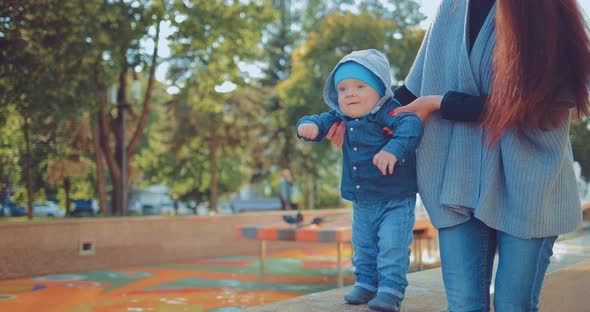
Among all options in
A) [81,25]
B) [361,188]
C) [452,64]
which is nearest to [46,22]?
[81,25]

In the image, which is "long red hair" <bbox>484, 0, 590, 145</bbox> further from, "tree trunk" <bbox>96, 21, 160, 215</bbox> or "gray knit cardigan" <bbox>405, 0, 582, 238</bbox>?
"tree trunk" <bbox>96, 21, 160, 215</bbox>

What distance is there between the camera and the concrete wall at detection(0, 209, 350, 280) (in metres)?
8.67

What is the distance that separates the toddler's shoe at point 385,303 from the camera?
2.63m

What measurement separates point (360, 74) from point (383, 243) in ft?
2.45

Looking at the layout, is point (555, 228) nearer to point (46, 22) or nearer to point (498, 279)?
point (498, 279)

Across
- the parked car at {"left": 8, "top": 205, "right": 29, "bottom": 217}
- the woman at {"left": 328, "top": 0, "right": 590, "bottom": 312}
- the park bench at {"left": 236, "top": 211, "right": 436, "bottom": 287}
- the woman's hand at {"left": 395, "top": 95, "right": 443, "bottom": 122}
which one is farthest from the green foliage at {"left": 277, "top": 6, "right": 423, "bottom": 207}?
the woman at {"left": 328, "top": 0, "right": 590, "bottom": 312}

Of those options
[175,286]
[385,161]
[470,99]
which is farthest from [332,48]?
[470,99]

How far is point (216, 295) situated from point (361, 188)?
421 centimetres

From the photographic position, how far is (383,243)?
2.80 m

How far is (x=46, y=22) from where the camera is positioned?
9695 mm

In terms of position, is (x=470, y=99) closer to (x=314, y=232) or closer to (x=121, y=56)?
(x=314, y=232)

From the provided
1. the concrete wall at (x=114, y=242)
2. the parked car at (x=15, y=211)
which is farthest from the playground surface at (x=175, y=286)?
the parked car at (x=15, y=211)

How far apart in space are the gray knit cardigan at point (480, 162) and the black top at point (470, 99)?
0.03m

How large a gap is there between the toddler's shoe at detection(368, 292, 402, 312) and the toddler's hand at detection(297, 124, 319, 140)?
736 mm
